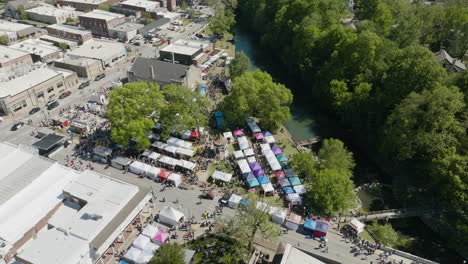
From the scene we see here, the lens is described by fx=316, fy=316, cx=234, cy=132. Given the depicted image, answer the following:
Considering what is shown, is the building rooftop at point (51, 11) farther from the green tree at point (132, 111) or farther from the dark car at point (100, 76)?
the green tree at point (132, 111)

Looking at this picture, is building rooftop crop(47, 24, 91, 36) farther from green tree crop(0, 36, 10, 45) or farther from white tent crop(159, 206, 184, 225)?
white tent crop(159, 206, 184, 225)

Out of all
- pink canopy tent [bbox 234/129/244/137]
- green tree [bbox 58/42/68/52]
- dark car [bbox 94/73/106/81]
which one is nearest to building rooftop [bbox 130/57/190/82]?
dark car [bbox 94/73/106/81]

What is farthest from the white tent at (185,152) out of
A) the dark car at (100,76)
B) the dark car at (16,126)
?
the dark car at (100,76)

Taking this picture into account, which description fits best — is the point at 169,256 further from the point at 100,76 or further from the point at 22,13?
the point at 22,13

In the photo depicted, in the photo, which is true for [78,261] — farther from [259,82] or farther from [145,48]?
[145,48]

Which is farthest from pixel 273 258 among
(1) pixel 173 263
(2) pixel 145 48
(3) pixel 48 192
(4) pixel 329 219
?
(2) pixel 145 48
